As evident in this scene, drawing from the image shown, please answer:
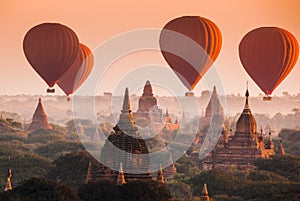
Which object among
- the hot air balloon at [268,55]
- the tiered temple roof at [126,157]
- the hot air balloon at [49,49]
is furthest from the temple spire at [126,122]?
the hot air balloon at [268,55]

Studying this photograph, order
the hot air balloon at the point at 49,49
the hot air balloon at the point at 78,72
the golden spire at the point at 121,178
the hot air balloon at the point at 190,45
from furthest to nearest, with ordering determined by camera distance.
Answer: the hot air balloon at the point at 78,72 → the hot air balloon at the point at 49,49 → the hot air balloon at the point at 190,45 → the golden spire at the point at 121,178

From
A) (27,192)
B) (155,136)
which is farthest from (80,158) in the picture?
(155,136)

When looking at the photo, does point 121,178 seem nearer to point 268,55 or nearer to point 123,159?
point 123,159

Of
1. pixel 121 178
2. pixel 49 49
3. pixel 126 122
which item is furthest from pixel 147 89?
pixel 121 178

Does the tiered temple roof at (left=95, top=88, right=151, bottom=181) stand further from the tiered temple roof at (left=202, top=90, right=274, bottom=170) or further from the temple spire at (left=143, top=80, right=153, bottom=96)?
the temple spire at (left=143, top=80, right=153, bottom=96)

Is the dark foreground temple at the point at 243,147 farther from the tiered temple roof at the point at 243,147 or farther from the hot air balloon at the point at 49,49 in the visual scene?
the hot air balloon at the point at 49,49

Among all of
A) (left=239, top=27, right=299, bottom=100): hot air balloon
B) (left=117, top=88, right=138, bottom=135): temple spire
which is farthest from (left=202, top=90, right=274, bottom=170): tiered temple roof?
(left=117, top=88, right=138, bottom=135): temple spire

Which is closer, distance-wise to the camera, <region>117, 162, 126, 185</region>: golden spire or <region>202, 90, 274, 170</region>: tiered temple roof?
<region>117, 162, 126, 185</region>: golden spire
